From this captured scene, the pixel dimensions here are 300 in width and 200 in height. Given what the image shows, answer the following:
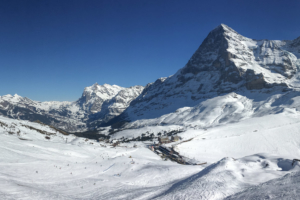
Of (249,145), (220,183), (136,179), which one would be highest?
(220,183)

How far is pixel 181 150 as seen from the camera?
182ft

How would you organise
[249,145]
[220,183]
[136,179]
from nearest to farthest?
[220,183] → [136,179] → [249,145]

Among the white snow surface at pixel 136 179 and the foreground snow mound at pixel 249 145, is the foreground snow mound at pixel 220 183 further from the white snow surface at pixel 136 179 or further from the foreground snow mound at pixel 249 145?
the foreground snow mound at pixel 249 145

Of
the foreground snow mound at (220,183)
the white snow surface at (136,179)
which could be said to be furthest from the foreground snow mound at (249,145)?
the foreground snow mound at (220,183)

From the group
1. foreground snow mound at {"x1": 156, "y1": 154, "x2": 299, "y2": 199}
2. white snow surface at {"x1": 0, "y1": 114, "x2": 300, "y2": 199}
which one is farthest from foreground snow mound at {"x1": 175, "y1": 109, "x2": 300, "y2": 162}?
foreground snow mound at {"x1": 156, "y1": 154, "x2": 299, "y2": 199}

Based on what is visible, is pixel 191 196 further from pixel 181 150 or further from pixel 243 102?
pixel 243 102

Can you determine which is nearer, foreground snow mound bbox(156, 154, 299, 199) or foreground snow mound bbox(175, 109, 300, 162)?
foreground snow mound bbox(156, 154, 299, 199)

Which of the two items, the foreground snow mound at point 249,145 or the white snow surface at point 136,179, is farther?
the foreground snow mound at point 249,145

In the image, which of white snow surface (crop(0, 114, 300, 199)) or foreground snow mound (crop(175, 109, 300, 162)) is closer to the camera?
white snow surface (crop(0, 114, 300, 199))

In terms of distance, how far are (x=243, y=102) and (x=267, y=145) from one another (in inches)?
5345

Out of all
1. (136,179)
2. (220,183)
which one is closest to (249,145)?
(136,179)

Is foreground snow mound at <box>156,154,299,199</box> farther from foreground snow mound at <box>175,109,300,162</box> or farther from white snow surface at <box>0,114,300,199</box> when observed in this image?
foreground snow mound at <box>175,109,300,162</box>

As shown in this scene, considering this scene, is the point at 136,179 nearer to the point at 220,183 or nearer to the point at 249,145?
the point at 220,183

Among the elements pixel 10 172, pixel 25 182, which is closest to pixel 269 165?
pixel 25 182
